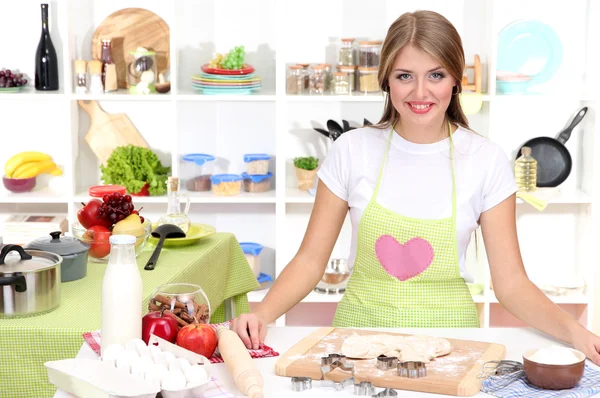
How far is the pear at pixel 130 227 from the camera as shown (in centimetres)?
252

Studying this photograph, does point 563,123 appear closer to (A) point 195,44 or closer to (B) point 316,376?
(A) point 195,44

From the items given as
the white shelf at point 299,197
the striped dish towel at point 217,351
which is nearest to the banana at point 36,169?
the white shelf at point 299,197

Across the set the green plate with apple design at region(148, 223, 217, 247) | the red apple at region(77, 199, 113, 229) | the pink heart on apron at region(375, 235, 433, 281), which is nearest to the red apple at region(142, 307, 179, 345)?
the pink heart on apron at region(375, 235, 433, 281)

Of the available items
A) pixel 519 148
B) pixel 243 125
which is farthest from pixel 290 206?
pixel 519 148

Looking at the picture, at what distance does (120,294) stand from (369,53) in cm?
257

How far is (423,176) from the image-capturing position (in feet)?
7.37

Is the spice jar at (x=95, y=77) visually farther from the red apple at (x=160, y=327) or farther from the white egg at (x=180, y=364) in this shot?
the white egg at (x=180, y=364)

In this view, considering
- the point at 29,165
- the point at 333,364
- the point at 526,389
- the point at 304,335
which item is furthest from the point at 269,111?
the point at 526,389

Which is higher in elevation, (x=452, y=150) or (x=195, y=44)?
(x=195, y=44)

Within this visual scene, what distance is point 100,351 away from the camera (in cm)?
174

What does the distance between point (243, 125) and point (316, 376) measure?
105 inches

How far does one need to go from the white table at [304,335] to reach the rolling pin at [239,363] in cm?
4

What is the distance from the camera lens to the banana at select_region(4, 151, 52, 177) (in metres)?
4.03

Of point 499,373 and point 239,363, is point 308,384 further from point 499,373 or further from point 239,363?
point 499,373
